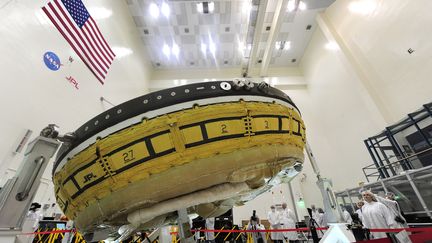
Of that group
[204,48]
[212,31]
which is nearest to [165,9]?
[212,31]

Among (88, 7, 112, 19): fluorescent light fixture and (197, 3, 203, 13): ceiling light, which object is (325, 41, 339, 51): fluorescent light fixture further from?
(88, 7, 112, 19): fluorescent light fixture

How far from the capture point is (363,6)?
8.19 metres

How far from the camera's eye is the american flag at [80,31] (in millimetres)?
5092

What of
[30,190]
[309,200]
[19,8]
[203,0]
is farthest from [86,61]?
[309,200]

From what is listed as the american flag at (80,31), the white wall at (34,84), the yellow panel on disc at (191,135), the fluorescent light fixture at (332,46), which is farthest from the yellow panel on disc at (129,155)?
the fluorescent light fixture at (332,46)

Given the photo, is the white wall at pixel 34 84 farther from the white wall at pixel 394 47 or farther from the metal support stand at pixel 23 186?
the white wall at pixel 394 47

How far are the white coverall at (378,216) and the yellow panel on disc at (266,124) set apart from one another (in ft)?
15.0

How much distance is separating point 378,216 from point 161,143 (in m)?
4.91

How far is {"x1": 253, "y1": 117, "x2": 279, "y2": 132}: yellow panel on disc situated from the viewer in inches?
30.1

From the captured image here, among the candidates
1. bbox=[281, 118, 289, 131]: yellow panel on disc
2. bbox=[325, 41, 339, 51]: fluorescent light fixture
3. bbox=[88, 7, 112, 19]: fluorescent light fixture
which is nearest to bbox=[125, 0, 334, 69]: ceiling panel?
bbox=[325, 41, 339, 51]: fluorescent light fixture

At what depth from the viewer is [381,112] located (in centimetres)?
767

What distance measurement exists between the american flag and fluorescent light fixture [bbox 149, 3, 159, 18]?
4.01 meters

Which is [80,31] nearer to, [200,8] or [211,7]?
[200,8]

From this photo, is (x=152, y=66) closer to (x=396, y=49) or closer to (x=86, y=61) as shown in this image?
(x=86, y=61)
